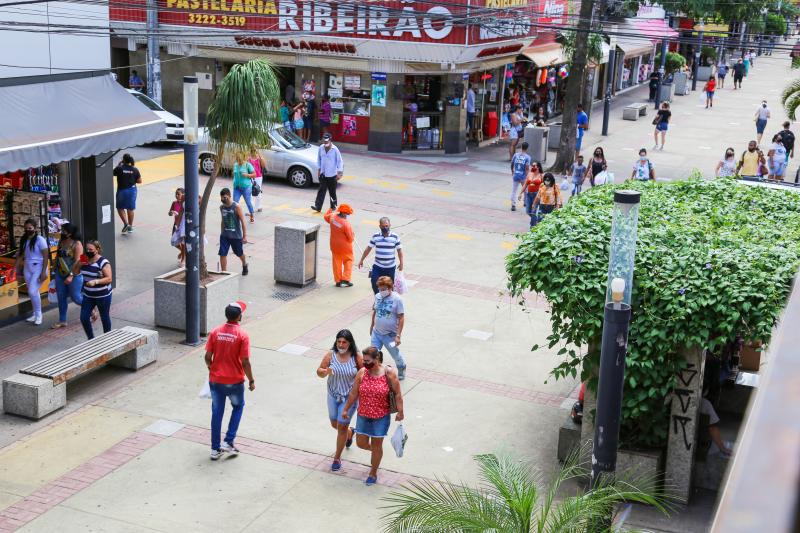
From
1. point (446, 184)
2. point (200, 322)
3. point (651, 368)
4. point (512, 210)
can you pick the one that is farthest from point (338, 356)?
point (446, 184)

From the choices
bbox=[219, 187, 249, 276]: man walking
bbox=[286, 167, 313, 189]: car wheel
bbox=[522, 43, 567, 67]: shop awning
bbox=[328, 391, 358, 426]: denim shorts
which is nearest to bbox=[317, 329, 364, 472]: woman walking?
bbox=[328, 391, 358, 426]: denim shorts

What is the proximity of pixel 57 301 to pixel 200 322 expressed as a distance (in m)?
2.56

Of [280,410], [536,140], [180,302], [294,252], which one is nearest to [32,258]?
[180,302]

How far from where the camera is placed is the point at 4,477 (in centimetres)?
952

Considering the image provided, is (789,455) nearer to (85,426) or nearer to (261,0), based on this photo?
(85,426)

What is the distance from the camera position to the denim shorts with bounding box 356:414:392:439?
941cm

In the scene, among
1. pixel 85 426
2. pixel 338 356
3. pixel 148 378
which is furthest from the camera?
pixel 148 378

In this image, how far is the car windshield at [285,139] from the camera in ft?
82.3

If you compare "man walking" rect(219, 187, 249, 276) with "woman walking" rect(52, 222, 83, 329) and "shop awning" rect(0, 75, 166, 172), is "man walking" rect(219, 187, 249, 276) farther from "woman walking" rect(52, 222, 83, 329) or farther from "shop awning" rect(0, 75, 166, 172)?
"woman walking" rect(52, 222, 83, 329)

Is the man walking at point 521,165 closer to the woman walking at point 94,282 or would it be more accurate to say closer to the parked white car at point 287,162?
the parked white car at point 287,162

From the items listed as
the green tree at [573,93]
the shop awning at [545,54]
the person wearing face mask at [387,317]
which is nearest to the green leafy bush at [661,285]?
the person wearing face mask at [387,317]

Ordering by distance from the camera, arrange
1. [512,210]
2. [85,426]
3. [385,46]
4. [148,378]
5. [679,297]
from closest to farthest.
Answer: [679,297], [85,426], [148,378], [512,210], [385,46]

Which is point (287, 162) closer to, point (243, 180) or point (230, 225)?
point (243, 180)

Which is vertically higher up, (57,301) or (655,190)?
(655,190)
